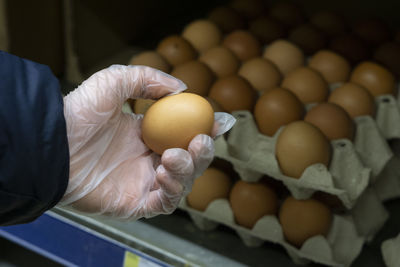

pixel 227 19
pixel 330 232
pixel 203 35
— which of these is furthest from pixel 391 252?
pixel 227 19

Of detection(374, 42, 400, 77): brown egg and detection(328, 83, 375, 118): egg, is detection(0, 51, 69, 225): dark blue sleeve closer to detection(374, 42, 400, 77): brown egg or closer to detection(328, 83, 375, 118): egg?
detection(328, 83, 375, 118): egg

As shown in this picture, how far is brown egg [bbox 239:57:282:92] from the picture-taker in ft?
5.17

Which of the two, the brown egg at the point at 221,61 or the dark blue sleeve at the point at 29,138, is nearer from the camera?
the dark blue sleeve at the point at 29,138

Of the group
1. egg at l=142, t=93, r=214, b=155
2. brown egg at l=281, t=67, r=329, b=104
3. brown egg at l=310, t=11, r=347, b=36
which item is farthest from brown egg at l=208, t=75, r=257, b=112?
brown egg at l=310, t=11, r=347, b=36

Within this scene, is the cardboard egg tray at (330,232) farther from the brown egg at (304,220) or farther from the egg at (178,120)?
the egg at (178,120)

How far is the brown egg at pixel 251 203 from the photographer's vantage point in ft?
4.33

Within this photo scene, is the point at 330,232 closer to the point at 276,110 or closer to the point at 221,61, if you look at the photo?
the point at 276,110

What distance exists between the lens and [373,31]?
6.14 ft

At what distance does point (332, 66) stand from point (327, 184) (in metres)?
0.57

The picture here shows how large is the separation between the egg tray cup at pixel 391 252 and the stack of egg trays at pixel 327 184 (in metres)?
0.06

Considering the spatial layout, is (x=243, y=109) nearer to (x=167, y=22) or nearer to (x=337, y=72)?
(x=337, y=72)

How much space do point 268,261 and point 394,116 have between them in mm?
589

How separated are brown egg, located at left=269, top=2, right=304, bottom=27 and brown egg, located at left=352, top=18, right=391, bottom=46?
24 cm

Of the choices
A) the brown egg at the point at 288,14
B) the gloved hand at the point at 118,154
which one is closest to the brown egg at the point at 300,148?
the gloved hand at the point at 118,154
